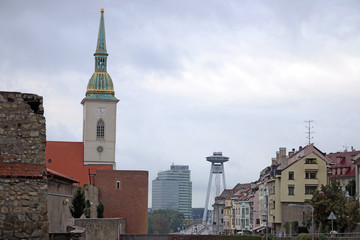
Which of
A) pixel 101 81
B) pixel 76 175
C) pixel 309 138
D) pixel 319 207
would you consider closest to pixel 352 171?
pixel 309 138

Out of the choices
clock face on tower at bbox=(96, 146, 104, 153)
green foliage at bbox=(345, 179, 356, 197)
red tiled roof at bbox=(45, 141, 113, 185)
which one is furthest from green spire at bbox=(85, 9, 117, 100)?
green foliage at bbox=(345, 179, 356, 197)

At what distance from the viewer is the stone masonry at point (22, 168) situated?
643 inches

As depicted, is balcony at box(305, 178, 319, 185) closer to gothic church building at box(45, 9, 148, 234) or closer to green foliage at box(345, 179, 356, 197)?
green foliage at box(345, 179, 356, 197)

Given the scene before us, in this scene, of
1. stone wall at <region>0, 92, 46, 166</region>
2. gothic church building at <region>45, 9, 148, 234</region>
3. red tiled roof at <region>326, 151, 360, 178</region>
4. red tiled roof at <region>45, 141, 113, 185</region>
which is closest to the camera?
stone wall at <region>0, 92, 46, 166</region>

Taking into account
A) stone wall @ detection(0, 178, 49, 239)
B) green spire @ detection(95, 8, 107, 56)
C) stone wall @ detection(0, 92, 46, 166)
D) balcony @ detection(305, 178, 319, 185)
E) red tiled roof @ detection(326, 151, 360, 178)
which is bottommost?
stone wall @ detection(0, 178, 49, 239)

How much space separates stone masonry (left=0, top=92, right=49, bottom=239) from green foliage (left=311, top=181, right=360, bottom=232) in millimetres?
43053

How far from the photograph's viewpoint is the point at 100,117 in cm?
11212

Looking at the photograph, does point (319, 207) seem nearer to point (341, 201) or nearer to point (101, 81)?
point (341, 201)

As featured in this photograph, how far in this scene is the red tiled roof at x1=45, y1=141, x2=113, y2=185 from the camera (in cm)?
10181

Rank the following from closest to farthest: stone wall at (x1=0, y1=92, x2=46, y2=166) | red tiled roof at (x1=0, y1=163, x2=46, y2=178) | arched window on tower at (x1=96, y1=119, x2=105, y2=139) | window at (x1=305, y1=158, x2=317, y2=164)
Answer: red tiled roof at (x1=0, y1=163, x2=46, y2=178) < stone wall at (x1=0, y1=92, x2=46, y2=166) < window at (x1=305, y1=158, x2=317, y2=164) < arched window on tower at (x1=96, y1=119, x2=105, y2=139)

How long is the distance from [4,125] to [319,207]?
47.0m

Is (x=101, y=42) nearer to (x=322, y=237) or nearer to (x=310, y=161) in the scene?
(x=310, y=161)

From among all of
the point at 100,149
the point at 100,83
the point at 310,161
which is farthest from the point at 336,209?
the point at 100,83

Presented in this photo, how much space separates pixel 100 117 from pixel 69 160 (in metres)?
9.39
